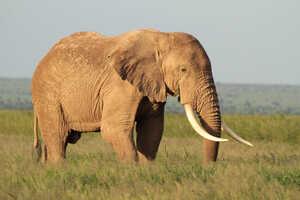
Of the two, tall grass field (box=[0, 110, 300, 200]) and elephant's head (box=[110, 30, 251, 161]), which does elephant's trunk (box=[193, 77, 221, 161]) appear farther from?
tall grass field (box=[0, 110, 300, 200])

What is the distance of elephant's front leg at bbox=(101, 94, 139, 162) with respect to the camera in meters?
8.58

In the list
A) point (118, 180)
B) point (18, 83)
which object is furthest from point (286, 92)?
point (118, 180)

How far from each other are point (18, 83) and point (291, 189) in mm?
186623

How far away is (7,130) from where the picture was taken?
1992 cm

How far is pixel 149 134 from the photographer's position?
9.55m

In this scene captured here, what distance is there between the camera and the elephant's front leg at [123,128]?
8.58 m

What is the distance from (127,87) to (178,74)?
783 mm

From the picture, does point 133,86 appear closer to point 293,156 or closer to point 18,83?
point 293,156

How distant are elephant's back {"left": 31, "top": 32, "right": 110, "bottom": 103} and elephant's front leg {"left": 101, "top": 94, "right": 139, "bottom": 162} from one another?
807mm

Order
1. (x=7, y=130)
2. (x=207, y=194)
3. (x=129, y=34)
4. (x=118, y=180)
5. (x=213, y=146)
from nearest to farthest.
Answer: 1. (x=207, y=194)
2. (x=118, y=180)
3. (x=213, y=146)
4. (x=129, y=34)
5. (x=7, y=130)

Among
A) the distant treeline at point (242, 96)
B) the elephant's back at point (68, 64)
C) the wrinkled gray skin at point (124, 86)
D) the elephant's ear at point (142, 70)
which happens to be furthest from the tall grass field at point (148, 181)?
the distant treeline at point (242, 96)

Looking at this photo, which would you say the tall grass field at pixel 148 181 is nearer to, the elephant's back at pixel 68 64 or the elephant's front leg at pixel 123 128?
the elephant's front leg at pixel 123 128

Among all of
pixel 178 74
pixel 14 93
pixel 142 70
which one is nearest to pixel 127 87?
pixel 142 70

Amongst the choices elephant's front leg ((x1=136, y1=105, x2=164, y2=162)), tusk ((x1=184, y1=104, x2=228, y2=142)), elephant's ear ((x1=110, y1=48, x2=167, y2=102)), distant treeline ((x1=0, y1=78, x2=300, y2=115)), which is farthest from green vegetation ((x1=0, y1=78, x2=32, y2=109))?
tusk ((x1=184, y1=104, x2=228, y2=142))
